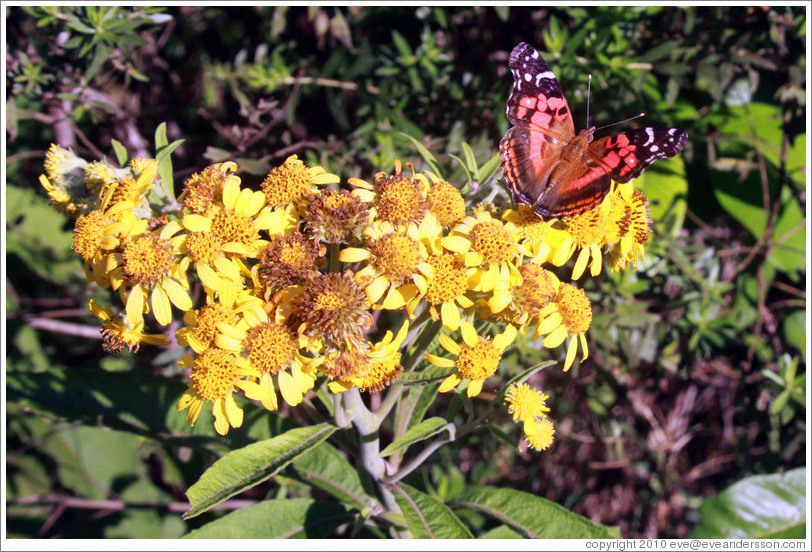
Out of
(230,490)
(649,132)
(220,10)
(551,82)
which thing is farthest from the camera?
(220,10)

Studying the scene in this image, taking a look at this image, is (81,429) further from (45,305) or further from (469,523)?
(469,523)

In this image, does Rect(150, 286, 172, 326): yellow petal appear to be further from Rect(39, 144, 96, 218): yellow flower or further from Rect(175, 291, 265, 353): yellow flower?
Rect(39, 144, 96, 218): yellow flower

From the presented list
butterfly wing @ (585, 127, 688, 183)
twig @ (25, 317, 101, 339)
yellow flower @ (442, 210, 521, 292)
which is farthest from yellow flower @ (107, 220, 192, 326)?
twig @ (25, 317, 101, 339)

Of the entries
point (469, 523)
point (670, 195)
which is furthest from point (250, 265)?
point (670, 195)

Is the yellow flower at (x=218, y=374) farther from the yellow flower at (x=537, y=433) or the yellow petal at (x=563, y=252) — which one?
the yellow petal at (x=563, y=252)

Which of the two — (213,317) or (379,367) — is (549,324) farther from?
(213,317)

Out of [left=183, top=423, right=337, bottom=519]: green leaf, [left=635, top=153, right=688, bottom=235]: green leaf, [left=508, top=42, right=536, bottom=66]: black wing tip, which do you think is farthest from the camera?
[left=635, top=153, right=688, bottom=235]: green leaf

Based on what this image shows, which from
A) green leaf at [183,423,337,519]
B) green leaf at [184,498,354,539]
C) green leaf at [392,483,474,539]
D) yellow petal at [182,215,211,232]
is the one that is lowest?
green leaf at [184,498,354,539]
